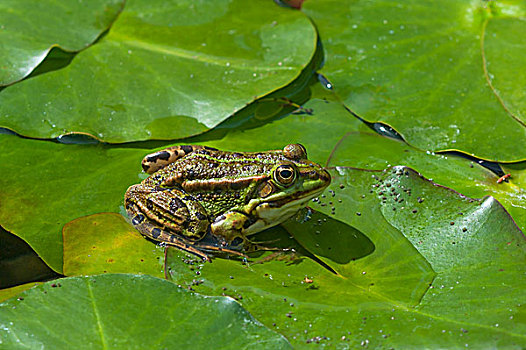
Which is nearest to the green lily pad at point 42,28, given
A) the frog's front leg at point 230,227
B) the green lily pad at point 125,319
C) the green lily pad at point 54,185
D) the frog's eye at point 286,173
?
the green lily pad at point 54,185

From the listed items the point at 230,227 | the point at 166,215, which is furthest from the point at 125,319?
the point at 230,227

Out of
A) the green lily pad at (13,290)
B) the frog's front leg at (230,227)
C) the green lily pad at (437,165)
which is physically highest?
the green lily pad at (437,165)

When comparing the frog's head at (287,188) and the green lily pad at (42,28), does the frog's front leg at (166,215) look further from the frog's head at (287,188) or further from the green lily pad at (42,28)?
the green lily pad at (42,28)

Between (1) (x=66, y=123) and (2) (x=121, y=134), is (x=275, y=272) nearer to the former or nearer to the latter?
(2) (x=121, y=134)

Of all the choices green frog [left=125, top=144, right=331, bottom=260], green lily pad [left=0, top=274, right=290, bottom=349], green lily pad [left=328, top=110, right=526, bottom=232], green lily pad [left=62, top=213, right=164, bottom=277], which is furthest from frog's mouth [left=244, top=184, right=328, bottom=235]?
green lily pad [left=0, top=274, right=290, bottom=349]

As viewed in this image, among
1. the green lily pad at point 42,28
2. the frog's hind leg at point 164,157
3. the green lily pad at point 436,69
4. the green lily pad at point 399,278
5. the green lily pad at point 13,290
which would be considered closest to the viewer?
the green lily pad at point 399,278

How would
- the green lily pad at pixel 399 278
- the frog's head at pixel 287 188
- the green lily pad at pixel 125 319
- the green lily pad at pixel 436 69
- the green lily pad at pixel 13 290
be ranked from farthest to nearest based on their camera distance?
the green lily pad at pixel 436 69, the frog's head at pixel 287 188, the green lily pad at pixel 13 290, the green lily pad at pixel 399 278, the green lily pad at pixel 125 319

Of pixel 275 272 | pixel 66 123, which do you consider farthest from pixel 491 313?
pixel 66 123
